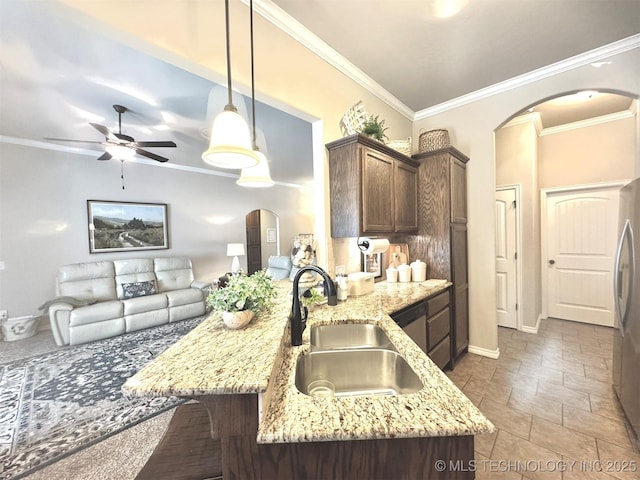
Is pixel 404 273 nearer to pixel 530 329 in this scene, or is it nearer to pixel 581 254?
pixel 530 329

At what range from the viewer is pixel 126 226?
4.45 m

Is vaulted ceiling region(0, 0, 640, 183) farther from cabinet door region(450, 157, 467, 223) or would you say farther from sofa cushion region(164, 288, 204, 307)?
sofa cushion region(164, 288, 204, 307)

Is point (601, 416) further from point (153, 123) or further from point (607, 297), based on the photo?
point (153, 123)

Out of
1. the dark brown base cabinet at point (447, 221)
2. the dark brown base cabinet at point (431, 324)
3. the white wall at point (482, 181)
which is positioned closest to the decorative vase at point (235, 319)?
the dark brown base cabinet at point (431, 324)

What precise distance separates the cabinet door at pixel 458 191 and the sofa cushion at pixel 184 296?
432cm

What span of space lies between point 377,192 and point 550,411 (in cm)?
219

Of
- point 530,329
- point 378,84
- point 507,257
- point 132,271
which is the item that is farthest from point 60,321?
point 530,329

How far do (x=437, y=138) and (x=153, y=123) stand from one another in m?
3.65

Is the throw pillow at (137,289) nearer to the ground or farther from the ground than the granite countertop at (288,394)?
nearer to the ground

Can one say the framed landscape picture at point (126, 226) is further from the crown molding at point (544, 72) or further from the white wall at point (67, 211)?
the crown molding at point (544, 72)

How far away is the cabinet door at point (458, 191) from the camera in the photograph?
98.7 inches

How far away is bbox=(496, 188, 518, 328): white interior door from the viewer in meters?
3.51

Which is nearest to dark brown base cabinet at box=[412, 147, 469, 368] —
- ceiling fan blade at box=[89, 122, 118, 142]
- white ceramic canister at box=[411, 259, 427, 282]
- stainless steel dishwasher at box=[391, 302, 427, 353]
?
white ceramic canister at box=[411, 259, 427, 282]

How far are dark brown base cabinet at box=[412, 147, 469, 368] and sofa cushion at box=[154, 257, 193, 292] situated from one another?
4.36 metres
